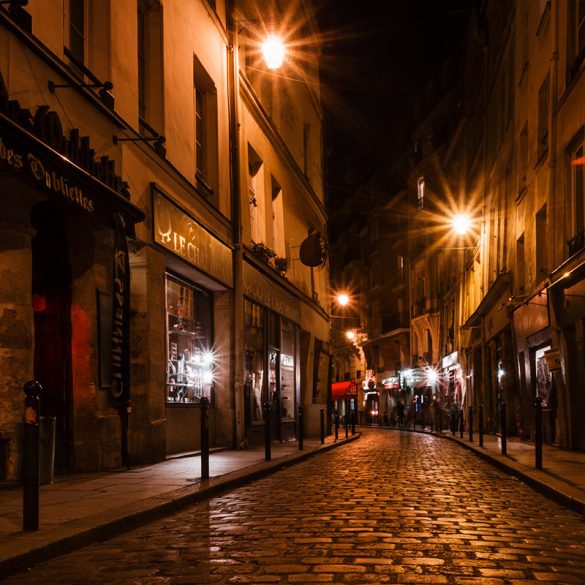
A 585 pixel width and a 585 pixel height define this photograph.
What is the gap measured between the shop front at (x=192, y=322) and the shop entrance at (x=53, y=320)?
2217 mm

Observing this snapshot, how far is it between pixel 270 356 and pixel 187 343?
19.6 feet

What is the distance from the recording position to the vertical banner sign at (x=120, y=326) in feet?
37.1

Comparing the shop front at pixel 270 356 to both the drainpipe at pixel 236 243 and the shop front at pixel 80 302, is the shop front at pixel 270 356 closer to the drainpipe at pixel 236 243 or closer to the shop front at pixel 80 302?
the drainpipe at pixel 236 243

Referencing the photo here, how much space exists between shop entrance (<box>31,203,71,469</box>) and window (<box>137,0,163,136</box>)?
3.64 meters

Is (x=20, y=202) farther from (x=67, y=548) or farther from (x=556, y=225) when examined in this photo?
(x=556, y=225)

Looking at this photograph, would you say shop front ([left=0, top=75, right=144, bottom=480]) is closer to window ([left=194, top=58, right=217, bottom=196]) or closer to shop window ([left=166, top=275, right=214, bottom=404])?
shop window ([left=166, top=275, right=214, bottom=404])

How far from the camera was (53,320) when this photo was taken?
36.0 feet

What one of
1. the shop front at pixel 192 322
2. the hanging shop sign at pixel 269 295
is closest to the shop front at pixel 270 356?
the hanging shop sign at pixel 269 295

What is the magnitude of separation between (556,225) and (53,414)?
1092cm

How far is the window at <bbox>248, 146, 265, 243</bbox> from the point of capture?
2127 centimetres

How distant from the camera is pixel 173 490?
29.0ft

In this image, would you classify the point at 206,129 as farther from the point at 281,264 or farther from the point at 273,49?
the point at 281,264

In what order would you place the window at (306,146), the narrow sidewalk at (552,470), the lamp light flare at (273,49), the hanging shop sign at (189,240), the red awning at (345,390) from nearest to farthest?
the narrow sidewalk at (552,470) → the hanging shop sign at (189,240) → the lamp light flare at (273,49) → the window at (306,146) → the red awning at (345,390)

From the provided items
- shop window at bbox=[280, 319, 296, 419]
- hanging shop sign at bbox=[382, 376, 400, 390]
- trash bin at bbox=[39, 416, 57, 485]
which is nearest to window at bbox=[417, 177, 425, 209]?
hanging shop sign at bbox=[382, 376, 400, 390]
